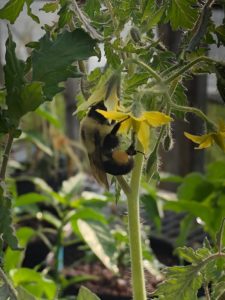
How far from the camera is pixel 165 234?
5.52 feet

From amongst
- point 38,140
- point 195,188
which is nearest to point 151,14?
point 195,188

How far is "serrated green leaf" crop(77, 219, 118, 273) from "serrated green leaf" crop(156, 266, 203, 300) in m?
0.64

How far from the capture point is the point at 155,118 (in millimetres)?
352

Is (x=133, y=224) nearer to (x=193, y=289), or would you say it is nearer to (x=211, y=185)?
(x=193, y=289)

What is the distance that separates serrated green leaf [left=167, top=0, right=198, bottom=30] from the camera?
406 mm

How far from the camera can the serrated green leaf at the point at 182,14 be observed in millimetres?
406

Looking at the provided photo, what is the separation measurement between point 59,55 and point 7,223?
13 centimetres

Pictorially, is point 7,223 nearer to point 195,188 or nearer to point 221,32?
point 221,32

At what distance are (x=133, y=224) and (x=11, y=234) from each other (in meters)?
0.11

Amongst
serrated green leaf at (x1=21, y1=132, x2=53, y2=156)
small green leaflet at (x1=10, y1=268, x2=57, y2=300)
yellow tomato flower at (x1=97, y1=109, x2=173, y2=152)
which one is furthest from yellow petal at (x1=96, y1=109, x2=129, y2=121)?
serrated green leaf at (x1=21, y1=132, x2=53, y2=156)

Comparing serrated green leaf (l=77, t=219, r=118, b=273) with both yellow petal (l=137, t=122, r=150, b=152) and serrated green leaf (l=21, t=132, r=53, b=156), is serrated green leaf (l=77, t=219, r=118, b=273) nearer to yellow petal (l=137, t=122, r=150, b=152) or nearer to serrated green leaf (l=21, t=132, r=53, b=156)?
serrated green leaf (l=21, t=132, r=53, b=156)

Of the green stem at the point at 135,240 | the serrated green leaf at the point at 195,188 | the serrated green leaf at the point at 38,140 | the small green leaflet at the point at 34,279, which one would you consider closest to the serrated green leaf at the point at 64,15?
the green stem at the point at 135,240

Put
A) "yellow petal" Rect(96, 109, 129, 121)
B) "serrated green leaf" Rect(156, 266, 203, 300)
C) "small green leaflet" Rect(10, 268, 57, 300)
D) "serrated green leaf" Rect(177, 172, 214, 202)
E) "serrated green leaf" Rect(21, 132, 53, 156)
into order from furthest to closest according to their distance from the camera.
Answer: "serrated green leaf" Rect(21, 132, 53, 156) → "serrated green leaf" Rect(177, 172, 214, 202) → "small green leaflet" Rect(10, 268, 57, 300) → "serrated green leaf" Rect(156, 266, 203, 300) → "yellow petal" Rect(96, 109, 129, 121)

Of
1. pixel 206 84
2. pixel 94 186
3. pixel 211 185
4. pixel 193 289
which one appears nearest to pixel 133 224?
pixel 193 289
